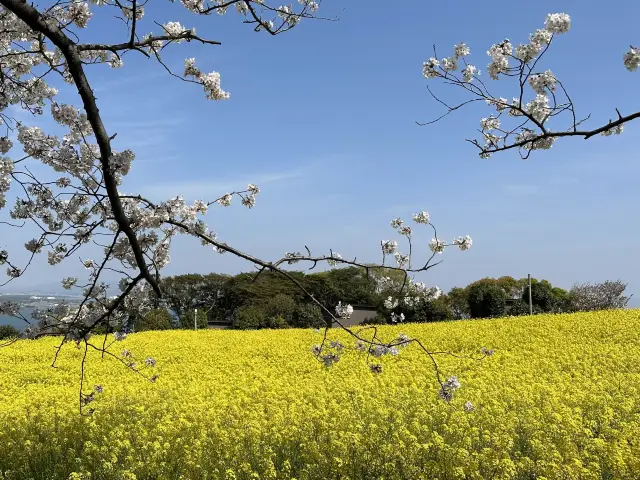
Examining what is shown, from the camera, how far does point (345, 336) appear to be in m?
15.4

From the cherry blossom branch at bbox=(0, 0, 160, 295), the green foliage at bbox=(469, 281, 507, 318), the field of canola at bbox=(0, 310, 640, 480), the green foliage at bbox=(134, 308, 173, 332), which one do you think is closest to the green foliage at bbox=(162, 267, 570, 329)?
the green foliage at bbox=(469, 281, 507, 318)

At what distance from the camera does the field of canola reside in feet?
16.3

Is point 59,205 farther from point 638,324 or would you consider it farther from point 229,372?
point 638,324

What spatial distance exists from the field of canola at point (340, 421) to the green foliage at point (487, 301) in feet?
47.4

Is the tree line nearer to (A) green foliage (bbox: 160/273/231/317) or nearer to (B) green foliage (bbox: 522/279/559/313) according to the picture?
(B) green foliage (bbox: 522/279/559/313)

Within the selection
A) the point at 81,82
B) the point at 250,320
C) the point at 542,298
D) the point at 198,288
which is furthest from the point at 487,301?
the point at 81,82

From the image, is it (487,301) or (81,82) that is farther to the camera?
(487,301)

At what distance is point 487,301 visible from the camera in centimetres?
2644

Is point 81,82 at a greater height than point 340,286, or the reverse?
point 81,82

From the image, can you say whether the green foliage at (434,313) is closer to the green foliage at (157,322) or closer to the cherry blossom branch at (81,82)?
the green foliage at (157,322)

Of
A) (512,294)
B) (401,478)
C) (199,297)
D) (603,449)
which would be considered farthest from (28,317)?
(199,297)

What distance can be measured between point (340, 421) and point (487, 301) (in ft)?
71.5

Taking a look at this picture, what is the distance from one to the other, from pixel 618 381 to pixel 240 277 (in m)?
29.6

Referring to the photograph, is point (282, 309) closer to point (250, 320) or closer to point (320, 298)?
point (320, 298)
